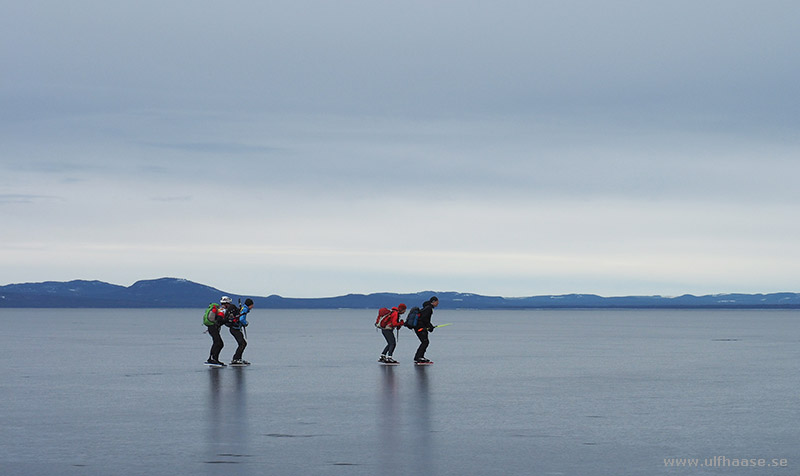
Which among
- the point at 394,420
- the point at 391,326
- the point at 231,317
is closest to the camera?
the point at 394,420

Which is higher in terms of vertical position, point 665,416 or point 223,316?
point 223,316

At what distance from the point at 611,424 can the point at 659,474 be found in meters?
4.07

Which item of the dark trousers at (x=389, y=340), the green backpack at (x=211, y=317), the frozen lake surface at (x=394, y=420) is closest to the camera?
the frozen lake surface at (x=394, y=420)

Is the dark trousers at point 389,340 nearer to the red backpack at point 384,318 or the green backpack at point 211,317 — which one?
the red backpack at point 384,318

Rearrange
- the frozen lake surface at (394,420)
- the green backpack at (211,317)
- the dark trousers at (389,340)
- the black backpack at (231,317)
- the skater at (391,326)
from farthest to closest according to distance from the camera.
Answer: the dark trousers at (389,340)
the skater at (391,326)
the black backpack at (231,317)
the green backpack at (211,317)
the frozen lake surface at (394,420)

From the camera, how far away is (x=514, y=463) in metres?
11.2

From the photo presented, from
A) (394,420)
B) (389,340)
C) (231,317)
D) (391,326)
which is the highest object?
(231,317)

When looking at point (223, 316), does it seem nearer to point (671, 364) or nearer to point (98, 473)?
point (671, 364)

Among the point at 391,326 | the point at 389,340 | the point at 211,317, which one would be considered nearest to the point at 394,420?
the point at 211,317

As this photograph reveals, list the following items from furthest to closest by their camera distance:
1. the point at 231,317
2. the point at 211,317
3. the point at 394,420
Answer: the point at 231,317, the point at 211,317, the point at 394,420

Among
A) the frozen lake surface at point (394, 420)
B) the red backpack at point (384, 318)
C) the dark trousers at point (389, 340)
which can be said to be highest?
the red backpack at point (384, 318)

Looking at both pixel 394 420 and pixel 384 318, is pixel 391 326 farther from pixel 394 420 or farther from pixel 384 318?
pixel 394 420

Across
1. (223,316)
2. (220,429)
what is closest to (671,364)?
(223,316)

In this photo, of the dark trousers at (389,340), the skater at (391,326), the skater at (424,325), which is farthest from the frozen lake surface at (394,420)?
the skater at (424,325)
